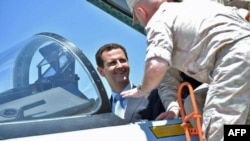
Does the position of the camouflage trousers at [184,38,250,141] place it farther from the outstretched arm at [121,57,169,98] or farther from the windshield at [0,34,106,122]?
the windshield at [0,34,106,122]

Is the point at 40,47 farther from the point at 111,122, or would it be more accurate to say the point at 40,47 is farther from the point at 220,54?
the point at 220,54

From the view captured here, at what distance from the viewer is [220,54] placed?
1.81m

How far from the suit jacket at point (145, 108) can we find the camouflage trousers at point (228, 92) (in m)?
0.89

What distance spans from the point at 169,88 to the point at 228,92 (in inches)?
34.4

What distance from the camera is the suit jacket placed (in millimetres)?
2674

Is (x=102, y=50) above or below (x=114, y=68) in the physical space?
above

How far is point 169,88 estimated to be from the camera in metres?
2.57

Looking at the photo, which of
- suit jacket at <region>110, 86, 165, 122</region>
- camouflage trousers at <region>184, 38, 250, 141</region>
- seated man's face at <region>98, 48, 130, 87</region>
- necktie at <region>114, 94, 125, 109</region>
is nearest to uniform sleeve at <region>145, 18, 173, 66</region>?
camouflage trousers at <region>184, 38, 250, 141</region>

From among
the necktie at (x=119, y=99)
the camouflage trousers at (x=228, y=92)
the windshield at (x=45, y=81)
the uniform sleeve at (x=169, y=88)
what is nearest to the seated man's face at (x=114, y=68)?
the necktie at (x=119, y=99)

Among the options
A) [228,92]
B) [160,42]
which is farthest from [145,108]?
[228,92]

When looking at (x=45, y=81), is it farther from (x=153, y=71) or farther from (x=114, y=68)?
(x=114, y=68)

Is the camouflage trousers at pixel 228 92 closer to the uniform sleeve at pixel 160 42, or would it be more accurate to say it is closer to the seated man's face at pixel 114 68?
the uniform sleeve at pixel 160 42

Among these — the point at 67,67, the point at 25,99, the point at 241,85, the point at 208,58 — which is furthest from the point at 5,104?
the point at 241,85

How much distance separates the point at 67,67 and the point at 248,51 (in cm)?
97
